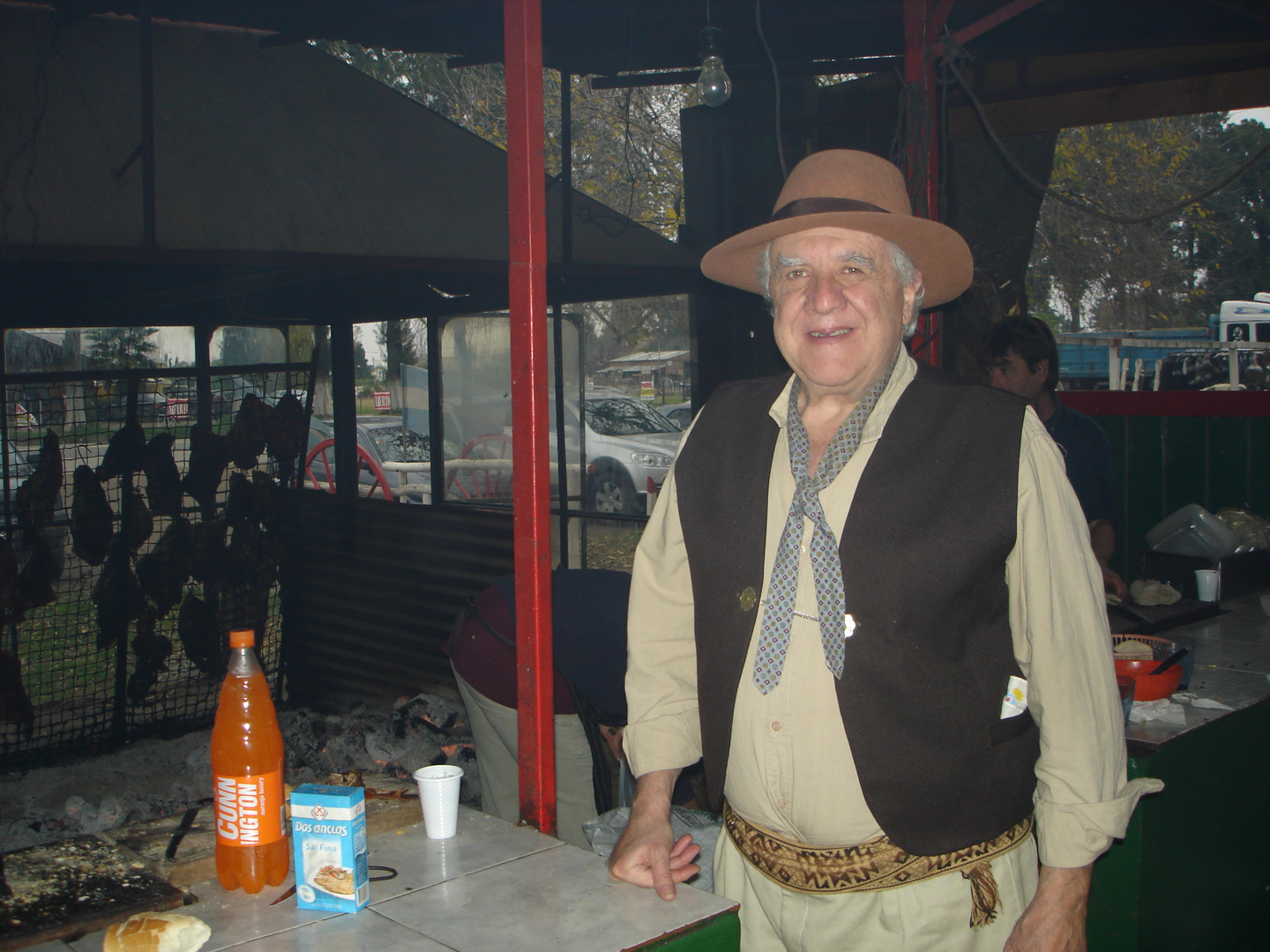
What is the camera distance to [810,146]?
6062 mm

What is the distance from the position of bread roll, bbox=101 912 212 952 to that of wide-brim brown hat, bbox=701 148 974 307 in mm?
1538

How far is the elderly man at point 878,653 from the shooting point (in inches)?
67.2

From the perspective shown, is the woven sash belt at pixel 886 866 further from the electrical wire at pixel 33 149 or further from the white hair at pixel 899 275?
the electrical wire at pixel 33 149

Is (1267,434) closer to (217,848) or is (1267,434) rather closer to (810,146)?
(810,146)

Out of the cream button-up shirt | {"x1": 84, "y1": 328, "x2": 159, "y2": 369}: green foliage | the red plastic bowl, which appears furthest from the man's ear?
{"x1": 84, "y1": 328, "x2": 159, "y2": 369}: green foliage

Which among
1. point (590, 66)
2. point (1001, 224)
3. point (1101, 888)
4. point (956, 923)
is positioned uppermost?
point (590, 66)

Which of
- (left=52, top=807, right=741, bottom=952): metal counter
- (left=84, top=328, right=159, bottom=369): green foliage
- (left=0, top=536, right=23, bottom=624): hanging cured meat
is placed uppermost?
(left=84, top=328, right=159, bottom=369): green foliage

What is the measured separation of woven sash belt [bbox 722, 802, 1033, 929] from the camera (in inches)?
70.1

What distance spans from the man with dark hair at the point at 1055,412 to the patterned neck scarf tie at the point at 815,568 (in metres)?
2.87

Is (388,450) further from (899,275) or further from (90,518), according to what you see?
(899,275)

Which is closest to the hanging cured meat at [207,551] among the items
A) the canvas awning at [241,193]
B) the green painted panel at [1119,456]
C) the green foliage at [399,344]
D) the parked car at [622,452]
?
the canvas awning at [241,193]

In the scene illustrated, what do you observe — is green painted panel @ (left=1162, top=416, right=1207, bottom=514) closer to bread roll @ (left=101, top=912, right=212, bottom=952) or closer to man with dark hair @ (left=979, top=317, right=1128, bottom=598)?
man with dark hair @ (left=979, top=317, right=1128, bottom=598)

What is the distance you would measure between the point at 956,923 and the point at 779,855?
31 centimetres

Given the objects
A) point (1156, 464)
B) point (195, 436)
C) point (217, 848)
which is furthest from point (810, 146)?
point (217, 848)
